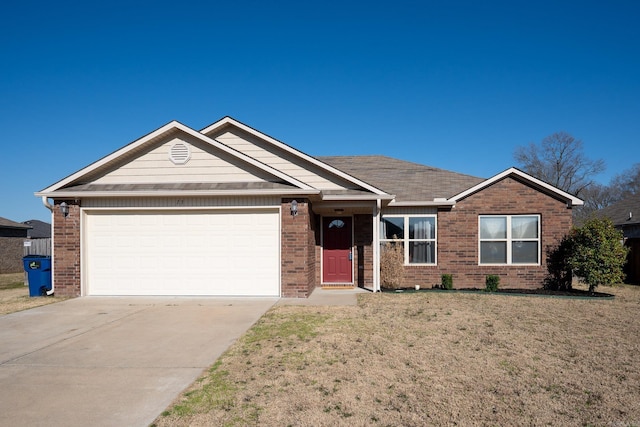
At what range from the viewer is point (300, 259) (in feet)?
38.4

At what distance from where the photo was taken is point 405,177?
16.9 meters

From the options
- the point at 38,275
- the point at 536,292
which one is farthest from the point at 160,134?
the point at 536,292

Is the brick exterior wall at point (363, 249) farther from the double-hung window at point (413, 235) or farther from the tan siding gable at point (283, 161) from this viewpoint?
the tan siding gable at point (283, 161)

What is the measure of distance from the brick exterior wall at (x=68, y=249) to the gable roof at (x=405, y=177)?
9396 mm

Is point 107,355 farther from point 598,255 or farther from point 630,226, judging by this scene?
point 630,226

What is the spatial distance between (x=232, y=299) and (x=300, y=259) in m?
2.09

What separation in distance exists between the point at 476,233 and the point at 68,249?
12.2 metres

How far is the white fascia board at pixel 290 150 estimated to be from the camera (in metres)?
12.9

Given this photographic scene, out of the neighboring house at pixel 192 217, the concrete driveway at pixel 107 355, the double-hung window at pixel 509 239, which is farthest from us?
the double-hung window at pixel 509 239

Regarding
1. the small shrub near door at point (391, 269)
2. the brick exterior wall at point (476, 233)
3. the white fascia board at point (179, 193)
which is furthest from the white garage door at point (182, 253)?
the brick exterior wall at point (476, 233)

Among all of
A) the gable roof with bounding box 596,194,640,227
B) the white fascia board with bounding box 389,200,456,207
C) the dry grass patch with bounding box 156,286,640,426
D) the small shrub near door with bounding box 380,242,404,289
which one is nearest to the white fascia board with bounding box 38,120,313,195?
the white fascia board with bounding box 389,200,456,207

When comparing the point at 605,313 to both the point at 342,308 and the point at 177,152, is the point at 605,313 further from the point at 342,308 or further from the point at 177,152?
the point at 177,152

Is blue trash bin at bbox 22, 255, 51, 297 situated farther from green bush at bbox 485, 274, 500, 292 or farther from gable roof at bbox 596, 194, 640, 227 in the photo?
gable roof at bbox 596, 194, 640, 227

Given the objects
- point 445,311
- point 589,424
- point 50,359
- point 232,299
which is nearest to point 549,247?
point 445,311
